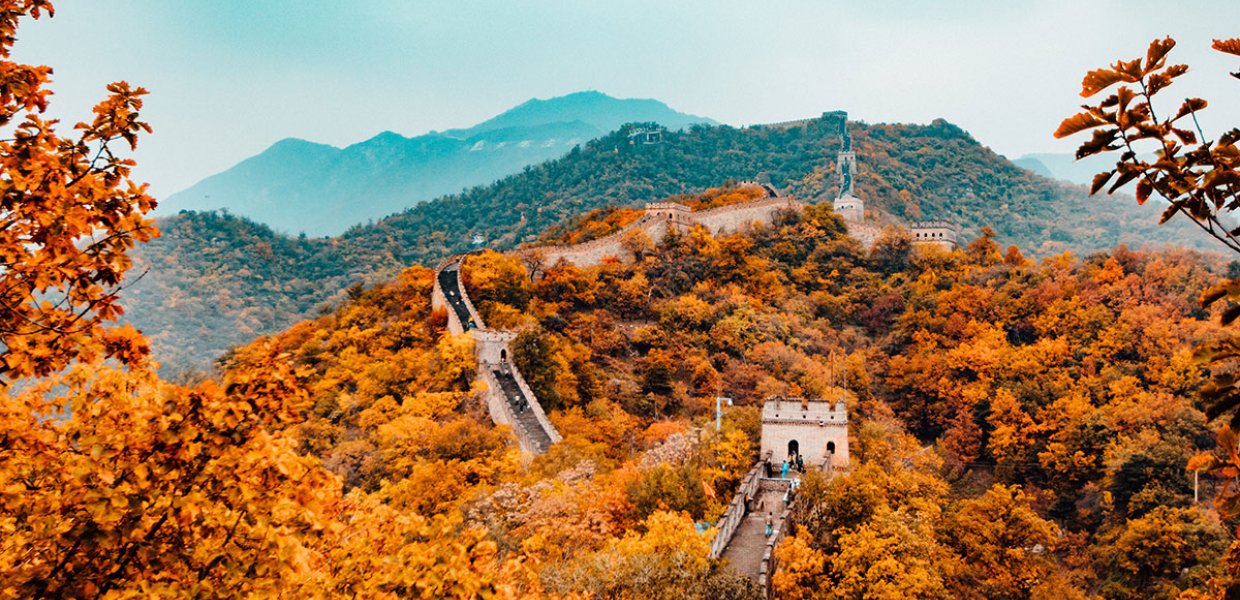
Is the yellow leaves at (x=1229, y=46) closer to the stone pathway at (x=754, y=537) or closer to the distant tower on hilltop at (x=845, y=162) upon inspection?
the stone pathway at (x=754, y=537)

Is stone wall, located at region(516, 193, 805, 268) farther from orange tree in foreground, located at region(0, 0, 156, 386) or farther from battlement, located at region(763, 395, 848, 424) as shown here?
orange tree in foreground, located at region(0, 0, 156, 386)

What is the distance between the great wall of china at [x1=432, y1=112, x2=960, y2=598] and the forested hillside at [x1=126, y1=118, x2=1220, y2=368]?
53.3 m

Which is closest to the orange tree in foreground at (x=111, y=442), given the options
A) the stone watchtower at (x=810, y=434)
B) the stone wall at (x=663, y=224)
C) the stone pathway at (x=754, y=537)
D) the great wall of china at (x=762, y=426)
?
the great wall of china at (x=762, y=426)

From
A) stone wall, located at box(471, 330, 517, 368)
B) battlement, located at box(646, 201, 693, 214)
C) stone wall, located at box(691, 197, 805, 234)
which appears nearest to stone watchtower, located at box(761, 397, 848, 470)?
stone wall, located at box(471, 330, 517, 368)

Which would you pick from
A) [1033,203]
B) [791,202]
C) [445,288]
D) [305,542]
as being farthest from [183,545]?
[1033,203]

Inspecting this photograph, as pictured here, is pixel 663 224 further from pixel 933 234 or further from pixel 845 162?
pixel 845 162

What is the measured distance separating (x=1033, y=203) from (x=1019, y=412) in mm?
109685

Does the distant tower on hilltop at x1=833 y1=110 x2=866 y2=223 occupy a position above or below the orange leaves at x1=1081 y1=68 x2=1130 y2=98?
below

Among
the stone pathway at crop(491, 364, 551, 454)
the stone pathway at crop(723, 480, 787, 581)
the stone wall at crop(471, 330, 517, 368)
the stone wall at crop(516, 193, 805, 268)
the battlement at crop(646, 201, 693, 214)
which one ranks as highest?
Answer: the battlement at crop(646, 201, 693, 214)

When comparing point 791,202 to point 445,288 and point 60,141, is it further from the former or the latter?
point 60,141

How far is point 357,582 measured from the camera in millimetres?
6566

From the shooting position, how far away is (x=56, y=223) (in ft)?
17.6

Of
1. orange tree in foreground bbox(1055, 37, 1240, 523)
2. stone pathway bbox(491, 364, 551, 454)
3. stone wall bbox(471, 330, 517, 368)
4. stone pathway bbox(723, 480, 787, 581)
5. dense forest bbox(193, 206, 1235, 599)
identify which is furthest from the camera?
stone wall bbox(471, 330, 517, 368)

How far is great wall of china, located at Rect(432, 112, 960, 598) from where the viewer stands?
67.3 feet
